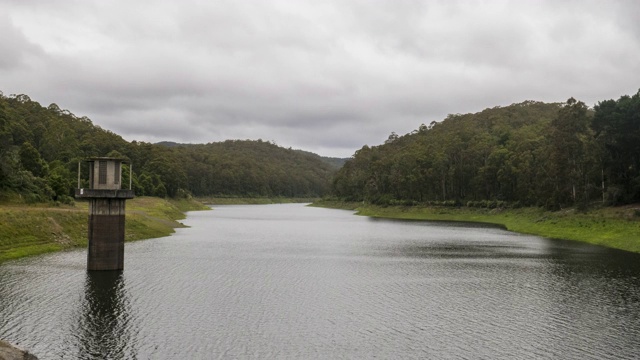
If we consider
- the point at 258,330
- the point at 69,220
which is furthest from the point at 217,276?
the point at 69,220

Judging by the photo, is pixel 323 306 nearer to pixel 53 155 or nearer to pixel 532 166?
pixel 532 166

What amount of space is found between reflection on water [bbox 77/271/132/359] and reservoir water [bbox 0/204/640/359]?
0.29 ft

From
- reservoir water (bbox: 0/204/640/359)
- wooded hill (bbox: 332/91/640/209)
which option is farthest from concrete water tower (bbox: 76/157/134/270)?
wooded hill (bbox: 332/91/640/209)

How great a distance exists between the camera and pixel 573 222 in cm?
8306

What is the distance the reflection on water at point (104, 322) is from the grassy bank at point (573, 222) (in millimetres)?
56599

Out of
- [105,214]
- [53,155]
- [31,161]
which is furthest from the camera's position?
[53,155]

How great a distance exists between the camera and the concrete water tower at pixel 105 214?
147 feet

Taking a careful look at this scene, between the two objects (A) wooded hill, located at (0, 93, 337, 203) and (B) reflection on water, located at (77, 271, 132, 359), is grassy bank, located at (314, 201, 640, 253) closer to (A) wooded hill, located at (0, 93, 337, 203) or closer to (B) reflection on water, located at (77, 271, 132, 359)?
(B) reflection on water, located at (77, 271, 132, 359)

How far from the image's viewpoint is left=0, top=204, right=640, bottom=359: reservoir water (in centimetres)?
2478

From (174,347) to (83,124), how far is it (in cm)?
19647

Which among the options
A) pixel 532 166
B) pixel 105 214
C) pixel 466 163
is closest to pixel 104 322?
pixel 105 214

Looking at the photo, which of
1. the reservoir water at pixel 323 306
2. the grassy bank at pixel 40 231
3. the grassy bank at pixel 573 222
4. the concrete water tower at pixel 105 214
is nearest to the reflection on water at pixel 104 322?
the reservoir water at pixel 323 306

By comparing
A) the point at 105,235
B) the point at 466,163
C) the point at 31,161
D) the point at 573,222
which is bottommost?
the point at 105,235

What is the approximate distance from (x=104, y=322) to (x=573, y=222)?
7571cm
